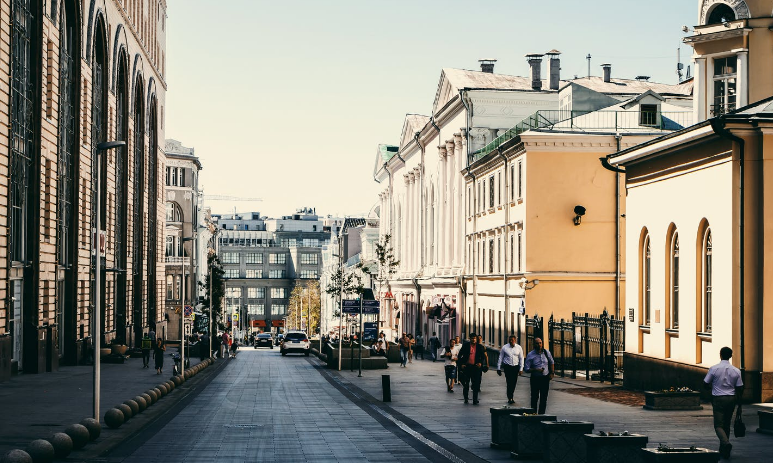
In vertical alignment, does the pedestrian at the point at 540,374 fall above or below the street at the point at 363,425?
above

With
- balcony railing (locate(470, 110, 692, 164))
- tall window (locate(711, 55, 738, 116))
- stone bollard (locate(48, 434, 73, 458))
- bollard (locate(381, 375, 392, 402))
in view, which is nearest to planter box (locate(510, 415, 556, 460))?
stone bollard (locate(48, 434, 73, 458))

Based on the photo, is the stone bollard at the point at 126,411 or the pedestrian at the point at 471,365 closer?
the stone bollard at the point at 126,411

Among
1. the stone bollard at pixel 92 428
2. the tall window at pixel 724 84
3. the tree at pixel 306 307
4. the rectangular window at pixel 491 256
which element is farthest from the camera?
the tree at pixel 306 307

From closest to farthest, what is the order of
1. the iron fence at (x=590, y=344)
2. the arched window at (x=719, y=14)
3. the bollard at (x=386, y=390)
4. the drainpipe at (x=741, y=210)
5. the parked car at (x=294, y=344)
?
the drainpipe at (x=741, y=210) → the bollard at (x=386, y=390) → the arched window at (x=719, y=14) → the iron fence at (x=590, y=344) → the parked car at (x=294, y=344)

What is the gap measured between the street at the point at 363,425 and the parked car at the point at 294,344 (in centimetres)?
3816

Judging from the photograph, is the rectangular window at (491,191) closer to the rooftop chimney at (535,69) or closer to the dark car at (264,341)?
the rooftop chimney at (535,69)

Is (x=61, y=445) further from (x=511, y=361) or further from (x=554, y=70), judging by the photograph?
(x=554, y=70)

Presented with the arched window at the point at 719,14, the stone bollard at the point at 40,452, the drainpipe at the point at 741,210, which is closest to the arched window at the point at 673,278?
the drainpipe at the point at 741,210

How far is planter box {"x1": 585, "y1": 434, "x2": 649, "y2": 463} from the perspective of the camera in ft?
44.0

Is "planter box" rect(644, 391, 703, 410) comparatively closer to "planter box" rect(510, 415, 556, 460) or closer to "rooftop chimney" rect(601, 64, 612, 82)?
"planter box" rect(510, 415, 556, 460)

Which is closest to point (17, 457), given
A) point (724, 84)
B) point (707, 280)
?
point (707, 280)

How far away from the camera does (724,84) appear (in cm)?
3166

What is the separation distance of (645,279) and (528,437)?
56.4 feet

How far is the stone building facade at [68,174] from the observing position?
131ft
